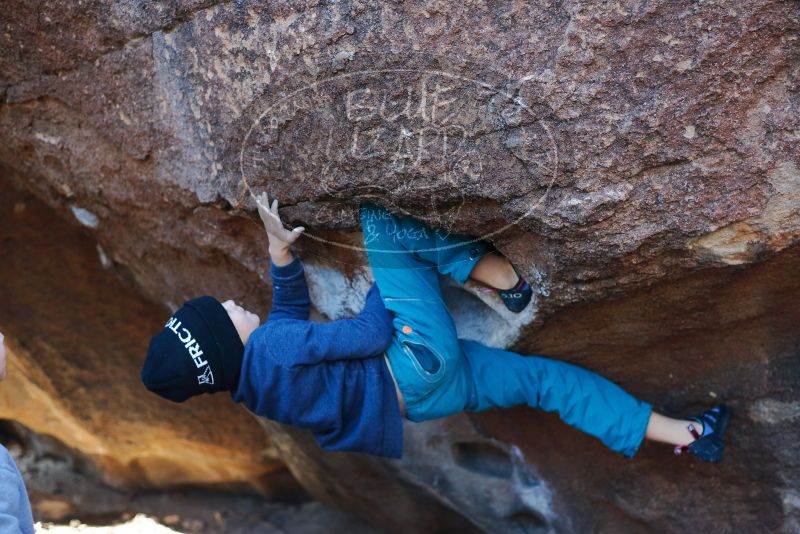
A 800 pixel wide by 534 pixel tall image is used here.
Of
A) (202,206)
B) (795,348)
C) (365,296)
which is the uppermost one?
(202,206)

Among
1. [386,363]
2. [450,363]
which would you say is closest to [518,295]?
[450,363]

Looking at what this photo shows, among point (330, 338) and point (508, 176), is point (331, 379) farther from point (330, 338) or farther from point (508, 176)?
point (508, 176)

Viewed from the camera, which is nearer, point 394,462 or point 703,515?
point 703,515

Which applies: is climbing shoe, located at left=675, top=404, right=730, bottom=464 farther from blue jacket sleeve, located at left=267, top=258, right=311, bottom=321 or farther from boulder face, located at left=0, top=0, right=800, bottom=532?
blue jacket sleeve, located at left=267, top=258, right=311, bottom=321

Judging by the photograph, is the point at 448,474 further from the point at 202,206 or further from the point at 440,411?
the point at 202,206

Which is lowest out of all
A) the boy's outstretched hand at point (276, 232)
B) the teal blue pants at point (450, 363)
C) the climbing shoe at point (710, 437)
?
the climbing shoe at point (710, 437)

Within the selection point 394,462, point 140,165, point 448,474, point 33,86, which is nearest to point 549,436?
point 448,474

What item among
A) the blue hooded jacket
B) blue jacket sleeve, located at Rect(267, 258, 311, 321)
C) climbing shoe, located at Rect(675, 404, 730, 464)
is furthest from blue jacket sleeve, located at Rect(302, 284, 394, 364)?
climbing shoe, located at Rect(675, 404, 730, 464)

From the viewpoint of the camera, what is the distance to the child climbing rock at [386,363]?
1.45m

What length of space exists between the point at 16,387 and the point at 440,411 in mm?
1602

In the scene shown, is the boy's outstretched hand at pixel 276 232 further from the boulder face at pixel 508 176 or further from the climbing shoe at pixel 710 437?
the climbing shoe at pixel 710 437

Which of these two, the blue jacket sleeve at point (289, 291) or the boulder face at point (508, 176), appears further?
the blue jacket sleeve at point (289, 291)

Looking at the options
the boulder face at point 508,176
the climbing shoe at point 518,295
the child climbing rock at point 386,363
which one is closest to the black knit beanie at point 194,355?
the child climbing rock at point 386,363

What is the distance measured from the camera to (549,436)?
181cm
